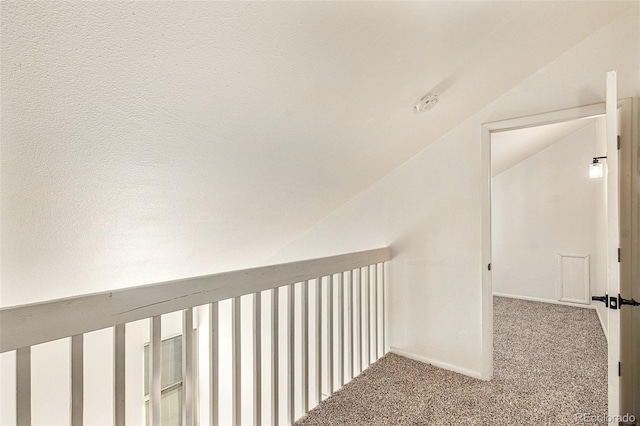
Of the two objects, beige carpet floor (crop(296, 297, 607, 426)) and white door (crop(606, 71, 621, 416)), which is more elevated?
white door (crop(606, 71, 621, 416))

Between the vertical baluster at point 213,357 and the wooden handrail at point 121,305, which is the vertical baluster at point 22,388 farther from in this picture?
the vertical baluster at point 213,357

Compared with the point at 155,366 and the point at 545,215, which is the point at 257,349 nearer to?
the point at 155,366

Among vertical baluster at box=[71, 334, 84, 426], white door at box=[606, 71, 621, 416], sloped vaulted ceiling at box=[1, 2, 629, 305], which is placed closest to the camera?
sloped vaulted ceiling at box=[1, 2, 629, 305]

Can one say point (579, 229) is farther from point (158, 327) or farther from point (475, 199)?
point (158, 327)

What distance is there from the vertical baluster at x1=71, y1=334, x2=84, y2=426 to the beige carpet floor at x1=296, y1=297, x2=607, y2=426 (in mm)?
1364

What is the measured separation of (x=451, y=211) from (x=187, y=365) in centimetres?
225

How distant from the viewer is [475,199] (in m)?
2.62

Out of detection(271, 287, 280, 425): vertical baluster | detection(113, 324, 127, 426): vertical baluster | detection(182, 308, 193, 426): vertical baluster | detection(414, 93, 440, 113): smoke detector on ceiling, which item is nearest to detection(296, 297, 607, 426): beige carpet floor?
detection(271, 287, 280, 425): vertical baluster

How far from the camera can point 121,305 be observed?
132cm

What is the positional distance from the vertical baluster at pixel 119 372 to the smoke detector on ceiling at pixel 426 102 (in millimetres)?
2076

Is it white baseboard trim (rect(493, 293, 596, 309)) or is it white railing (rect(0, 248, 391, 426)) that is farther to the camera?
white baseboard trim (rect(493, 293, 596, 309))

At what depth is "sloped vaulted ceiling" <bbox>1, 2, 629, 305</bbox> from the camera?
3.47ft

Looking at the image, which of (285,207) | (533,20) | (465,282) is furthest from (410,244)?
(533,20)

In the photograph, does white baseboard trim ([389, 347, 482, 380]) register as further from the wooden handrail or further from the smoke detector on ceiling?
the smoke detector on ceiling
